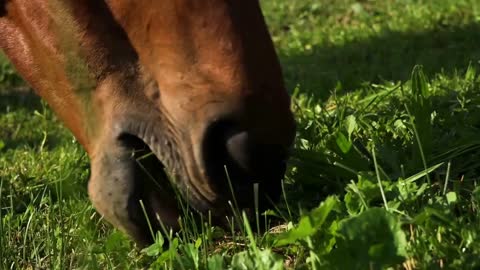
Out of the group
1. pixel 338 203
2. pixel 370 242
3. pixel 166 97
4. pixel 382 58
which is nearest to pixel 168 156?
pixel 166 97

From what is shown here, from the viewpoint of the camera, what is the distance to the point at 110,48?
6.58 feet

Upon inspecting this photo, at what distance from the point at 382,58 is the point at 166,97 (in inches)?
132

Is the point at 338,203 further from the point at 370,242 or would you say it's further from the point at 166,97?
the point at 166,97

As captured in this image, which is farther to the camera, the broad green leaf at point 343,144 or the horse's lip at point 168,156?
the broad green leaf at point 343,144

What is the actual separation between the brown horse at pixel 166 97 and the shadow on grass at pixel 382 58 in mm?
2406

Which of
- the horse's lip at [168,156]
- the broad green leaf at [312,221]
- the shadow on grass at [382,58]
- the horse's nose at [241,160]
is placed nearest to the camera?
the broad green leaf at [312,221]

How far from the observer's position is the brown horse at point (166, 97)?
186 centimetres

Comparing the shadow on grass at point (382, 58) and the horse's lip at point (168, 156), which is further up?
the horse's lip at point (168, 156)

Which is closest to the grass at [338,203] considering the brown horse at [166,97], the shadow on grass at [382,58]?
the brown horse at [166,97]

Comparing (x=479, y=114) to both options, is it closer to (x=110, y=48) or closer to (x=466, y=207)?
(x=466, y=207)

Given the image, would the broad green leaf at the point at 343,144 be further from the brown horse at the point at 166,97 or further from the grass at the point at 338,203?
the brown horse at the point at 166,97

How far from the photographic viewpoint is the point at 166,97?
1946 millimetres

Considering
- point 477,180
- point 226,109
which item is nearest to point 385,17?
point 477,180

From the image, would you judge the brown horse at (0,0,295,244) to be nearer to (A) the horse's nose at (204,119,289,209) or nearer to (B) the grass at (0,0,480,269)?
(A) the horse's nose at (204,119,289,209)
